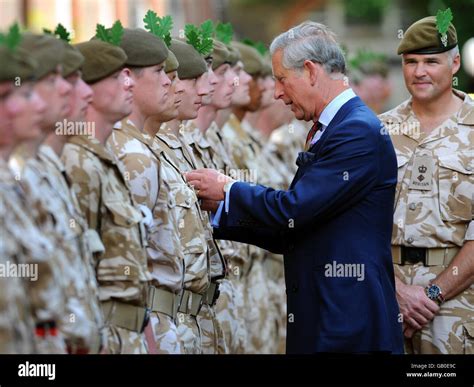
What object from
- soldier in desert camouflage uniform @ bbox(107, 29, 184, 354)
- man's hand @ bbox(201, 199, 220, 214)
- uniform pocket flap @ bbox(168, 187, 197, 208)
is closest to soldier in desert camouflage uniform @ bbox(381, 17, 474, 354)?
man's hand @ bbox(201, 199, 220, 214)

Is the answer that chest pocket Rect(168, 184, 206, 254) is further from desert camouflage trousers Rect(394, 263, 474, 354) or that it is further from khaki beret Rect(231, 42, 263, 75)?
khaki beret Rect(231, 42, 263, 75)

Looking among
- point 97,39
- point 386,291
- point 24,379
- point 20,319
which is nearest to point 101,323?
point 24,379

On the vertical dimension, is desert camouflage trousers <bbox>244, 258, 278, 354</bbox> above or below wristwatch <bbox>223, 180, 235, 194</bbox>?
below

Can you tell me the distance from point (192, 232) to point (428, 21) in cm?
202

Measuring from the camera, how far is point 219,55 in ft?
31.9

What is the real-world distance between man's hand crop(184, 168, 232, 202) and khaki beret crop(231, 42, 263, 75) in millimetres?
4679

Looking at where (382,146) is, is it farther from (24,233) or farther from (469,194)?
(24,233)

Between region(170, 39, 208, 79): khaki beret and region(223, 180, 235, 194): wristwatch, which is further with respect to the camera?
region(170, 39, 208, 79): khaki beret

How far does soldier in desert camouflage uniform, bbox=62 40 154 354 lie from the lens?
20.0ft

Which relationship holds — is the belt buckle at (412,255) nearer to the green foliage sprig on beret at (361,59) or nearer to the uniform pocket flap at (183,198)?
the uniform pocket flap at (183,198)

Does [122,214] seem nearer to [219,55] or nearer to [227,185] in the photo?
[227,185]

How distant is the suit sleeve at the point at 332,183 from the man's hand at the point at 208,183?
319mm

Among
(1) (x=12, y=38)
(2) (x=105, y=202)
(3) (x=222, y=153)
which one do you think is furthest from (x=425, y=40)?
(1) (x=12, y=38)

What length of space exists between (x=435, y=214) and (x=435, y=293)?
45 cm
